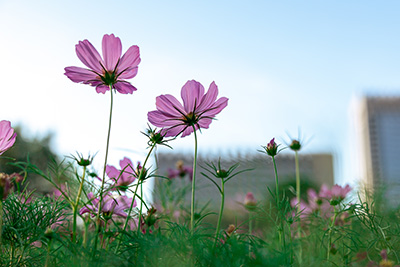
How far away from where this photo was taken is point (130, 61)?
1.55 ft

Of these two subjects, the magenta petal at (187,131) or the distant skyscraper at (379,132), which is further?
the distant skyscraper at (379,132)

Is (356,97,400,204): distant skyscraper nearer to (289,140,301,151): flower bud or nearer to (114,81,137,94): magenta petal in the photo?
(289,140,301,151): flower bud

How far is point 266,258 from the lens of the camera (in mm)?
345

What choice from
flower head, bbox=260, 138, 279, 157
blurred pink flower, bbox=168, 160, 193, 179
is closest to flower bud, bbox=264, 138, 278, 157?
flower head, bbox=260, 138, 279, 157

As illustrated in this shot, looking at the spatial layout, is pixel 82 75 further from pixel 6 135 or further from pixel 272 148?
pixel 272 148

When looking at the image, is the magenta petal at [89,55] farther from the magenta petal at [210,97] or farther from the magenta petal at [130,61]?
the magenta petal at [210,97]

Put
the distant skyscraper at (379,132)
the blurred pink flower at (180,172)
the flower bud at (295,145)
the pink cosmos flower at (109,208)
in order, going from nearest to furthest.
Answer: the pink cosmos flower at (109,208), the flower bud at (295,145), the blurred pink flower at (180,172), the distant skyscraper at (379,132)

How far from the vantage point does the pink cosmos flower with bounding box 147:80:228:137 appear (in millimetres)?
491

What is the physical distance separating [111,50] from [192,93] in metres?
0.11

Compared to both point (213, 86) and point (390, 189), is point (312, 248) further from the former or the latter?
point (390, 189)

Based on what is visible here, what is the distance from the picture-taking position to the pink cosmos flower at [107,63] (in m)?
0.47

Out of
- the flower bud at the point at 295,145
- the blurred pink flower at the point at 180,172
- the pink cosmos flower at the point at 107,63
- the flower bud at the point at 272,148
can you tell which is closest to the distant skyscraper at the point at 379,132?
the blurred pink flower at the point at 180,172

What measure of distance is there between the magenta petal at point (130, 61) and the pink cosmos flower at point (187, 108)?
0.05 m

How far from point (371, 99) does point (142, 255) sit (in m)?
11.8
